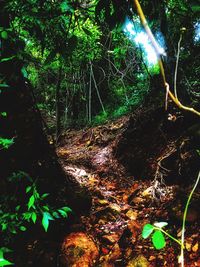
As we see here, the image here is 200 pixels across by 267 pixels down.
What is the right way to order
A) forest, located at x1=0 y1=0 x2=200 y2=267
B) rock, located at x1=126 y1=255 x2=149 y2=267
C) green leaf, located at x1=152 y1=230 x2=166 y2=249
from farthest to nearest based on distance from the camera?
rock, located at x1=126 y1=255 x2=149 y2=267, forest, located at x1=0 y1=0 x2=200 y2=267, green leaf, located at x1=152 y1=230 x2=166 y2=249

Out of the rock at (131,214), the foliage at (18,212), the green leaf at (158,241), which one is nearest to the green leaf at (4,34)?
the foliage at (18,212)

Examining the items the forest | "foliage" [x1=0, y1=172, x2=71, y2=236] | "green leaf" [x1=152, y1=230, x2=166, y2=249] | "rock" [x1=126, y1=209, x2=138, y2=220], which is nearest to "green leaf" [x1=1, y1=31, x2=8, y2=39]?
the forest

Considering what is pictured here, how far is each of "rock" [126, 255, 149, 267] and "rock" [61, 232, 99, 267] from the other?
423 mm

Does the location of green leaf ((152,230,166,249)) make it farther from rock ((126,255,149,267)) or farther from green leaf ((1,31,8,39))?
rock ((126,255,149,267))

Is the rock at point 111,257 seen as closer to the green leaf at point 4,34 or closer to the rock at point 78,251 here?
the rock at point 78,251

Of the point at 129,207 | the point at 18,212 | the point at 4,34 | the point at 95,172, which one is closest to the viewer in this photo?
the point at 4,34

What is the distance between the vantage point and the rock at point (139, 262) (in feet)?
7.88

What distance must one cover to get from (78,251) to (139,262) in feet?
2.18

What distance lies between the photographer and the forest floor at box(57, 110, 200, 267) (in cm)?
253

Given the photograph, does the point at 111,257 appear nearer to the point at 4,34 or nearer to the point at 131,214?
the point at 131,214

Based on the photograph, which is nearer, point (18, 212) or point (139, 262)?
point (18, 212)

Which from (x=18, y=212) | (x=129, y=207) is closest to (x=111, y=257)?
(x=129, y=207)

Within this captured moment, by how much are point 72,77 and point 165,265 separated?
7435 millimetres

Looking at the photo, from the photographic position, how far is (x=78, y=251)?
104 inches
